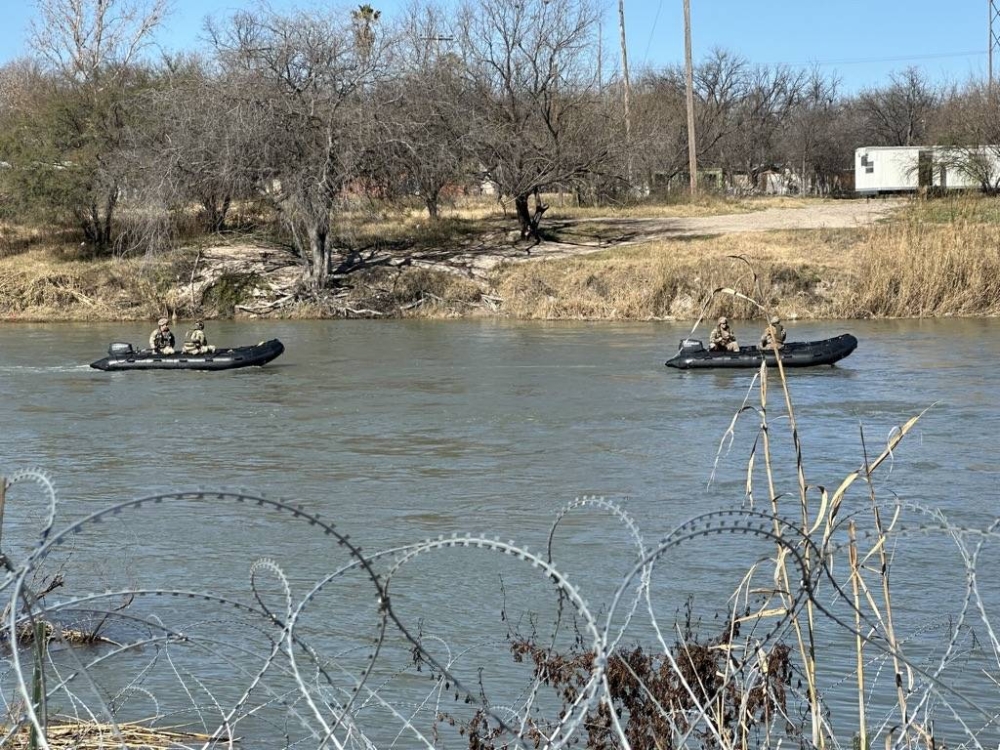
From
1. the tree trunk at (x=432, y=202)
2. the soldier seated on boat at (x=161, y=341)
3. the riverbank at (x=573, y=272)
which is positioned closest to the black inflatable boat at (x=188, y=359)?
the soldier seated on boat at (x=161, y=341)

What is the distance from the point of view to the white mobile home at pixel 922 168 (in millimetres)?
44625

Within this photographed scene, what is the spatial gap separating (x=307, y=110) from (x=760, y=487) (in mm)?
21640

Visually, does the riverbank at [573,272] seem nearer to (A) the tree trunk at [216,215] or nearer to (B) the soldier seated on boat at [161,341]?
(A) the tree trunk at [216,215]

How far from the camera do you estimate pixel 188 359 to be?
2425cm

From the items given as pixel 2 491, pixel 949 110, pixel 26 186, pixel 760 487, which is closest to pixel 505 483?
pixel 760 487

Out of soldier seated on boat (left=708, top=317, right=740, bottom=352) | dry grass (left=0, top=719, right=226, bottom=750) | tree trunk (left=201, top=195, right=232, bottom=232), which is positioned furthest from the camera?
tree trunk (left=201, top=195, right=232, bottom=232)

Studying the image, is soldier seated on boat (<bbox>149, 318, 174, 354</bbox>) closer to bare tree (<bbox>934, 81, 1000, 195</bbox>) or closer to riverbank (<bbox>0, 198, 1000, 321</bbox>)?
riverbank (<bbox>0, 198, 1000, 321</bbox>)

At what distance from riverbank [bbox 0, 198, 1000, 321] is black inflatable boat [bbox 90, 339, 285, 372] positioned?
1012cm

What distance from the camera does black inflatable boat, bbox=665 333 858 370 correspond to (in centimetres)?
2261

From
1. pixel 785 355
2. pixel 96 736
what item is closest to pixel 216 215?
pixel 785 355

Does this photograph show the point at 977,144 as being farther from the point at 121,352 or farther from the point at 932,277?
the point at 121,352

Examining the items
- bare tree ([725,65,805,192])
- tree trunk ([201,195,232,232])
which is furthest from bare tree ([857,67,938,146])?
tree trunk ([201,195,232,232])

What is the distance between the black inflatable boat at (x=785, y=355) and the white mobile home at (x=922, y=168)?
2322cm

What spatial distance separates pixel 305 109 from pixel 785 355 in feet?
47.8
